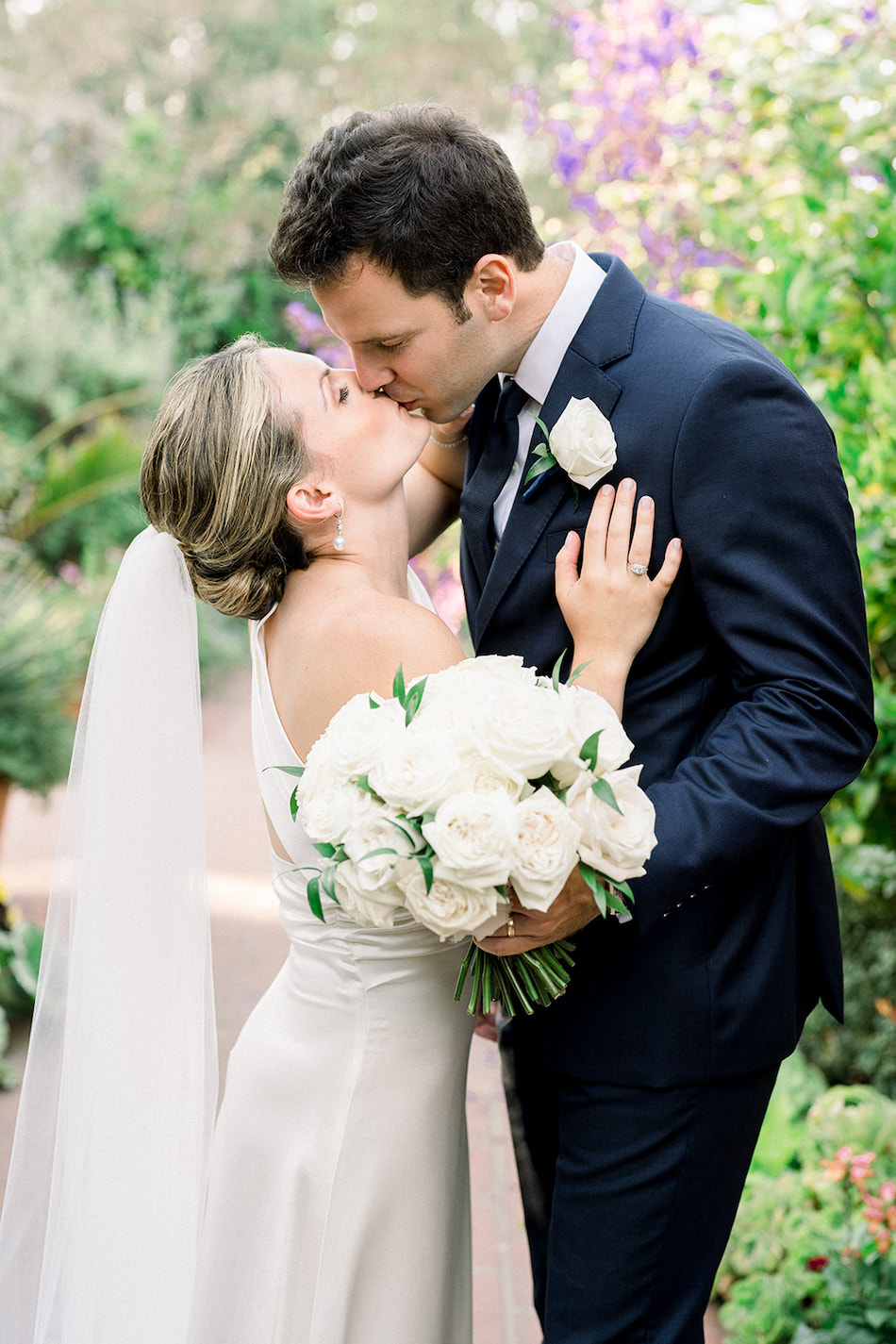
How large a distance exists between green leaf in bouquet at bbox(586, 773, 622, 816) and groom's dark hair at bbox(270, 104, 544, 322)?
0.96 metres

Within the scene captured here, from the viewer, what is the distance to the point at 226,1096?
2.33 metres

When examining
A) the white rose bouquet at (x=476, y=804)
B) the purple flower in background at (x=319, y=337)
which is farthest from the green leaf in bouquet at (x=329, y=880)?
the purple flower in background at (x=319, y=337)

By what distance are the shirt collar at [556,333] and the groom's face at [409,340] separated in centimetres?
8

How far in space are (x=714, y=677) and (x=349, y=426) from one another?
0.82 m

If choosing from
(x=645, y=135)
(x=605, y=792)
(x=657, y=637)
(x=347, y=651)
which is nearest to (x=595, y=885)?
(x=605, y=792)

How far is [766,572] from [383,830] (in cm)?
72

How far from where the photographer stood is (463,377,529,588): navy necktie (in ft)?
7.16

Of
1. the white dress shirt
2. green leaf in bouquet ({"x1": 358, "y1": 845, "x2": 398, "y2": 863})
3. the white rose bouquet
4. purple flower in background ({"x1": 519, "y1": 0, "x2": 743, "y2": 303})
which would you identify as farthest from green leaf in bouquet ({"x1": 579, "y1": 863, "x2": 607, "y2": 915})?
purple flower in background ({"x1": 519, "y1": 0, "x2": 743, "y2": 303})

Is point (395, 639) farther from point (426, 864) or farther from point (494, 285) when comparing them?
point (494, 285)

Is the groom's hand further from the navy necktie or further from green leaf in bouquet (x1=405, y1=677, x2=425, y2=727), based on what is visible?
the navy necktie

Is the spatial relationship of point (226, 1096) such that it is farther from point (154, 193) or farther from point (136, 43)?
point (136, 43)

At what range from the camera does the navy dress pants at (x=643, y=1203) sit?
198 centimetres

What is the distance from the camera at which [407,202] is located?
2045mm

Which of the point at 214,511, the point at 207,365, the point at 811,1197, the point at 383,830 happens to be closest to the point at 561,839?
the point at 383,830
